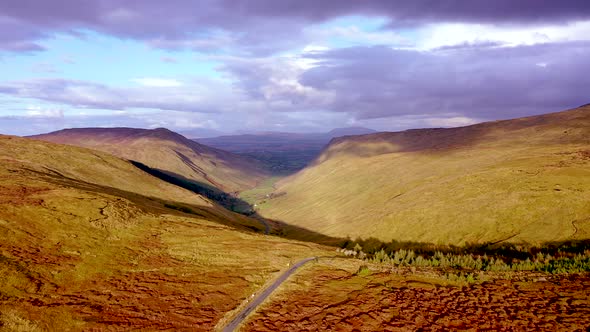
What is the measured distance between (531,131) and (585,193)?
121m

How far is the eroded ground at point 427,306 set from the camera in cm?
2539

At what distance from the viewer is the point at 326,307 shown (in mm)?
30203

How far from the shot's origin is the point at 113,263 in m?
40.2

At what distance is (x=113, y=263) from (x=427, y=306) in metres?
31.9

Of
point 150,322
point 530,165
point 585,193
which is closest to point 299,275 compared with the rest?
point 150,322

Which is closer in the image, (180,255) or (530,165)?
(180,255)

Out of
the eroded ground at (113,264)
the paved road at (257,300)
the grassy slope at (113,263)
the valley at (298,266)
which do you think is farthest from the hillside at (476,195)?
the paved road at (257,300)

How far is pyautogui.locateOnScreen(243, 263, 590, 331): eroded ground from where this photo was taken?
2539 centimetres

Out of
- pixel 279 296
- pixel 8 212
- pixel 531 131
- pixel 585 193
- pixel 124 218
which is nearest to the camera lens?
pixel 279 296

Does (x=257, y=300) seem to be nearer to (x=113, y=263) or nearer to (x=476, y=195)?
(x=113, y=263)

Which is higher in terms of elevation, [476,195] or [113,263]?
[476,195]

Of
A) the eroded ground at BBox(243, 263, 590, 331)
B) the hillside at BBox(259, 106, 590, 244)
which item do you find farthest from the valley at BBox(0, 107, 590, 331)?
the hillside at BBox(259, 106, 590, 244)

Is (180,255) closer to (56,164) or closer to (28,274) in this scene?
(28,274)

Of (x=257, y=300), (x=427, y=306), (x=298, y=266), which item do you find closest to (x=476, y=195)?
(x=298, y=266)
